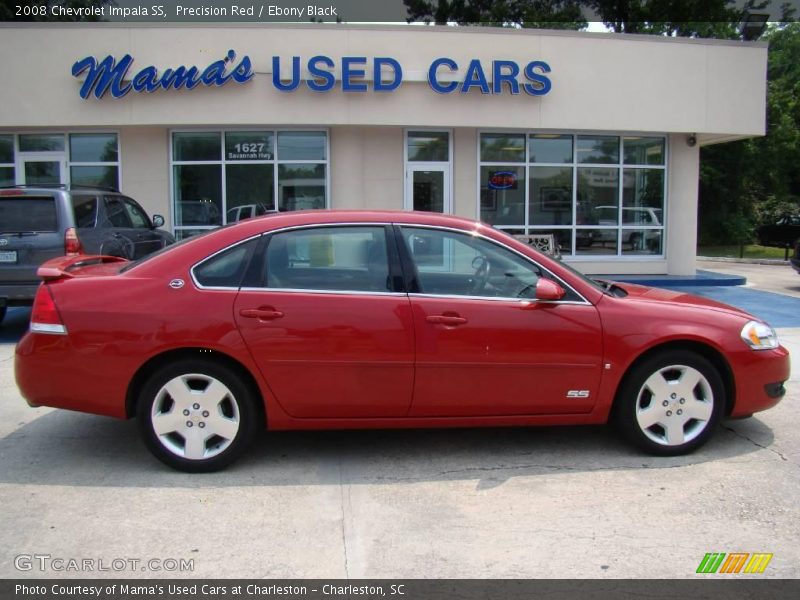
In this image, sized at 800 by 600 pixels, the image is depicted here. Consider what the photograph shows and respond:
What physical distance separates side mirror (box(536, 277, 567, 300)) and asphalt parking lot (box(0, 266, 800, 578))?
3.70ft

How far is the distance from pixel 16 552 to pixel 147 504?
711mm

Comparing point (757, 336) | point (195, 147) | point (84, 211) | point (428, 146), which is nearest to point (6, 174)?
point (195, 147)

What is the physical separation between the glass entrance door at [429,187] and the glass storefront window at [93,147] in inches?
243

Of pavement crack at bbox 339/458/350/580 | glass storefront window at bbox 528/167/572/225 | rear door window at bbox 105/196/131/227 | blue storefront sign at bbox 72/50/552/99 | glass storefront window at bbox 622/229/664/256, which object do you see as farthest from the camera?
glass storefront window at bbox 622/229/664/256

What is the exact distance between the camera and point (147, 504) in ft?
13.0

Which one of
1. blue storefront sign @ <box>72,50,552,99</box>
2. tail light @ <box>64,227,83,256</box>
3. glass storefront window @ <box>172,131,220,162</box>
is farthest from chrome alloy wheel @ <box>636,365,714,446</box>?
glass storefront window @ <box>172,131,220,162</box>

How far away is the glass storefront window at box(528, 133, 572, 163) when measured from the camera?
49.4ft

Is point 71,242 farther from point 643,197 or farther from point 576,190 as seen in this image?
point 643,197

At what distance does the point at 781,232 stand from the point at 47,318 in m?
32.5

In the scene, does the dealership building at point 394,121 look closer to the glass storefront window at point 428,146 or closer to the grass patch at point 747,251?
the glass storefront window at point 428,146

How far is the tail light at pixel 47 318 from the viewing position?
4289 millimetres

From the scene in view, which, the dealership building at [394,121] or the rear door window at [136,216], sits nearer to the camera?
the rear door window at [136,216]

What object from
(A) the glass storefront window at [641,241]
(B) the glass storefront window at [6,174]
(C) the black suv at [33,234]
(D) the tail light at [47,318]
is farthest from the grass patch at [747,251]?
(D) the tail light at [47,318]

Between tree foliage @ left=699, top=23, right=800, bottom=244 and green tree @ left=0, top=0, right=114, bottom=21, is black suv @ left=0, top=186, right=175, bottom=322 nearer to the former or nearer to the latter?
green tree @ left=0, top=0, right=114, bottom=21
